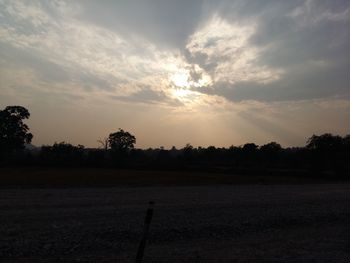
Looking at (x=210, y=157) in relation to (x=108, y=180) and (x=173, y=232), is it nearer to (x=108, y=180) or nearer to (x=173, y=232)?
(x=108, y=180)

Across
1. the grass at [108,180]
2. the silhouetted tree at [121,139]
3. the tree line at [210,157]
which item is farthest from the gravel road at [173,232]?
the silhouetted tree at [121,139]

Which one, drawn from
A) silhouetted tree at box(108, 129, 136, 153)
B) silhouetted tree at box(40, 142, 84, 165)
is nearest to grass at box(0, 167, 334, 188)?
silhouetted tree at box(40, 142, 84, 165)

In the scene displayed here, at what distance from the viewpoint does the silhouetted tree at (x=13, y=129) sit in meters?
92.3

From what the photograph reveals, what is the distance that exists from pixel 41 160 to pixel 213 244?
73435 millimetres

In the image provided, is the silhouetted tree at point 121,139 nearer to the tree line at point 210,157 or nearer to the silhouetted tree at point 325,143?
the tree line at point 210,157

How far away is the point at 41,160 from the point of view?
8069cm

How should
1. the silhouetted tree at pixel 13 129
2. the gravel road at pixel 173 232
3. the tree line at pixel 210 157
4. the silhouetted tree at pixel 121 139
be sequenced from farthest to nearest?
the silhouetted tree at pixel 121 139 → the silhouetted tree at pixel 13 129 → the tree line at pixel 210 157 → the gravel road at pixel 173 232

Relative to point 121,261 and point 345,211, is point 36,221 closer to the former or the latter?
point 121,261

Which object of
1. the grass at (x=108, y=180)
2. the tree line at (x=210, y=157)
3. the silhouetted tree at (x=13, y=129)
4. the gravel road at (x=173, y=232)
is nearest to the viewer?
the gravel road at (x=173, y=232)

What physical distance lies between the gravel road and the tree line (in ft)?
171

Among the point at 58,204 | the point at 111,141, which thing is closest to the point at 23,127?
the point at 111,141

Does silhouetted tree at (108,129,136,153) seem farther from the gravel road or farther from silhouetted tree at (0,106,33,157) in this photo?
the gravel road

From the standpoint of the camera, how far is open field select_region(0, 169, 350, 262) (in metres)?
10.4

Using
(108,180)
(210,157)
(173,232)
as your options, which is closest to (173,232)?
(173,232)
